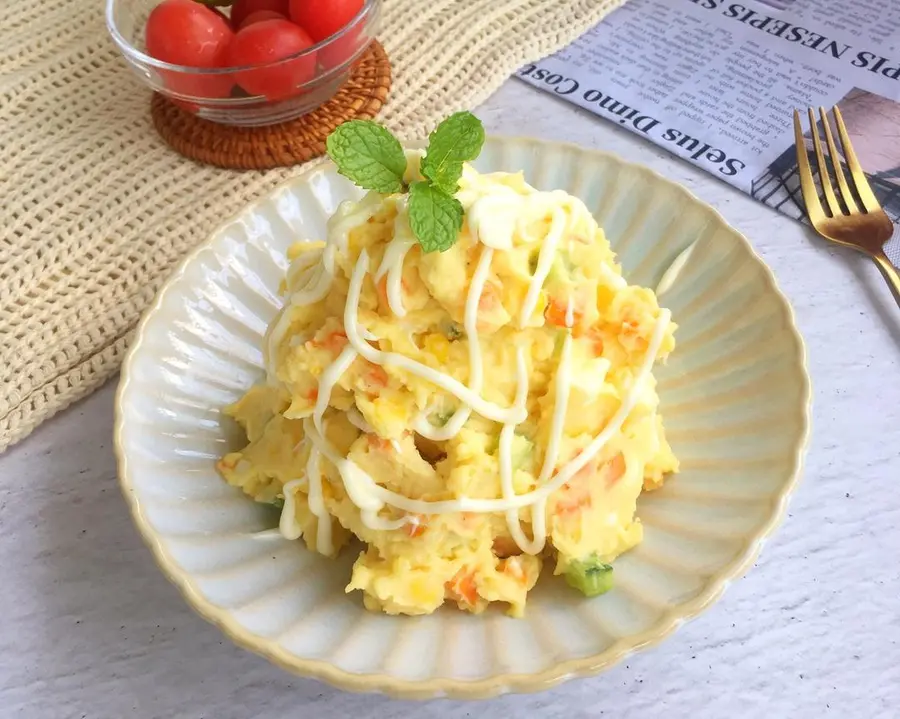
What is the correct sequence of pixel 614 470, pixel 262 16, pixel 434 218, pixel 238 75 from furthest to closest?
pixel 262 16, pixel 238 75, pixel 614 470, pixel 434 218

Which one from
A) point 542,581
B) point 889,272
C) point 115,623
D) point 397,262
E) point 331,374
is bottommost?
point 115,623

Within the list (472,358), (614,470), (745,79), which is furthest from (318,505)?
(745,79)

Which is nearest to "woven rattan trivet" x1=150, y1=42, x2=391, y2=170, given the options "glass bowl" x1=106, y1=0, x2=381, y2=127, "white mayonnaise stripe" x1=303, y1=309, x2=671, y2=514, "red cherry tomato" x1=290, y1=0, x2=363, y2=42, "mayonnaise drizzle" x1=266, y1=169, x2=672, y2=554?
"glass bowl" x1=106, y1=0, x2=381, y2=127

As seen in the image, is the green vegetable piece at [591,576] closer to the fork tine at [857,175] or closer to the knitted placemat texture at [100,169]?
the knitted placemat texture at [100,169]

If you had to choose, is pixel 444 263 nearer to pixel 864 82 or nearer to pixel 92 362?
pixel 92 362

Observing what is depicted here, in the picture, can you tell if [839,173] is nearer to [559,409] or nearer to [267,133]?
[559,409]

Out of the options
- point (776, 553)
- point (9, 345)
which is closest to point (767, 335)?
point (776, 553)

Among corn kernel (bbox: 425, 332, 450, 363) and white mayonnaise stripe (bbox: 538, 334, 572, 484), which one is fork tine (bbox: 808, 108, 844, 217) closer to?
white mayonnaise stripe (bbox: 538, 334, 572, 484)
